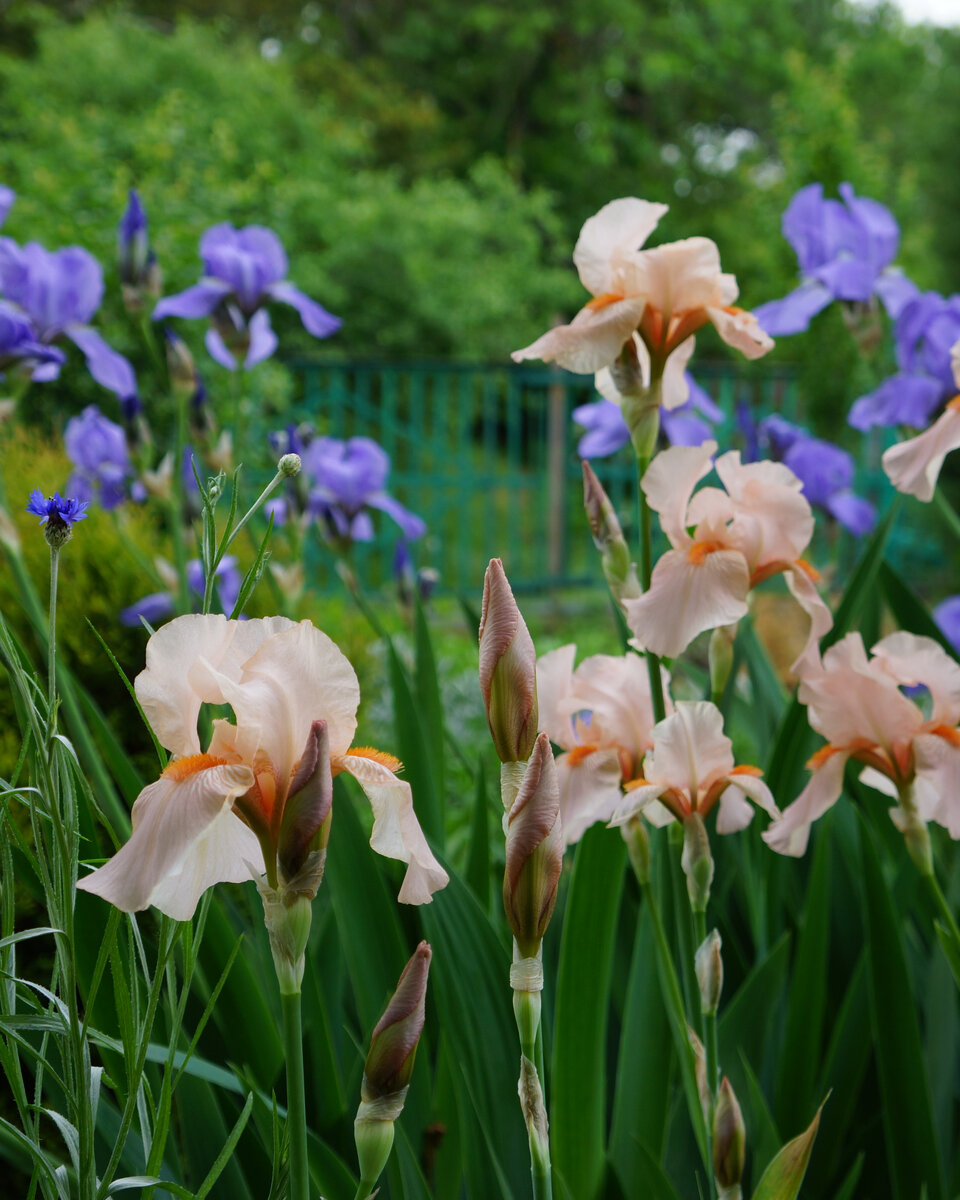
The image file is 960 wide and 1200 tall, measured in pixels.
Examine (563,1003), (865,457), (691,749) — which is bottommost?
(865,457)

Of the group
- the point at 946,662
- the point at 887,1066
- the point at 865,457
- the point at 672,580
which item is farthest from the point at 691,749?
the point at 865,457

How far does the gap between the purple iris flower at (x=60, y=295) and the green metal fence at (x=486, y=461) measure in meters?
6.61

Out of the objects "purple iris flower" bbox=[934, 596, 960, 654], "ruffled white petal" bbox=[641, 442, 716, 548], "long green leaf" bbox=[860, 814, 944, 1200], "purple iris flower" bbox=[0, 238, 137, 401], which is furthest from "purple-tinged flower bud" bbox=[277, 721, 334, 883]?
"purple iris flower" bbox=[934, 596, 960, 654]

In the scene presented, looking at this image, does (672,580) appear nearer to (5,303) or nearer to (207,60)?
(5,303)

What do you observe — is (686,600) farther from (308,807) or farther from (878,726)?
(308,807)

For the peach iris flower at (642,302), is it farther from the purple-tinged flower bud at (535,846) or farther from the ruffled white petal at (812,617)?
the purple-tinged flower bud at (535,846)

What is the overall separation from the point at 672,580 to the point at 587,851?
0.88ft

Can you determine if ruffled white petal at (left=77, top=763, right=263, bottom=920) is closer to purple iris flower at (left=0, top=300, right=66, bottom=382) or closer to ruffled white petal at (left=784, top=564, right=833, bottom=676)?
ruffled white petal at (left=784, top=564, right=833, bottom=676)

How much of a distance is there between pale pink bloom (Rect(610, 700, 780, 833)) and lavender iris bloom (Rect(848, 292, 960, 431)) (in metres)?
1.03

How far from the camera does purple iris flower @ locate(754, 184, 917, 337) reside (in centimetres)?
173

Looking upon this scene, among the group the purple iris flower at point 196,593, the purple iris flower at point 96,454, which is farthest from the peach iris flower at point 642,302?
the purple iris flower at point 96,454

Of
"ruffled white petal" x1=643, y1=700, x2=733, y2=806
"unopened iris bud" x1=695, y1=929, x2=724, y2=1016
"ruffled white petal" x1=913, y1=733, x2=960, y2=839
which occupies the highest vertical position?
"ruffled white petal" x1=643, y1=700, x2=733, y2=806

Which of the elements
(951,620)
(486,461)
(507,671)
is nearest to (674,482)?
(507,671)

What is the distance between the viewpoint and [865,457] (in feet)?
29.0
